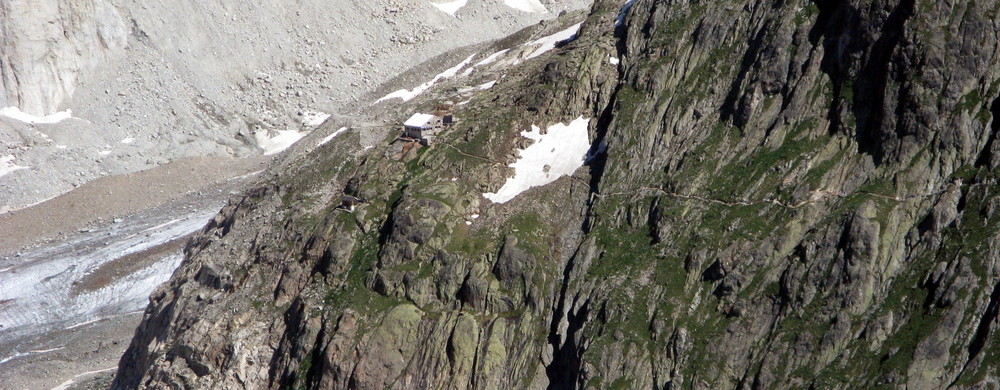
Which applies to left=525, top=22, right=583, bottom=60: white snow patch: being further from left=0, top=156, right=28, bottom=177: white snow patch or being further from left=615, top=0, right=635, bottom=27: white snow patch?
left=0, top=156, right=28, bottom=177: white snow patch

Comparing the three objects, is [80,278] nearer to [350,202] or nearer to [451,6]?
[350,202]

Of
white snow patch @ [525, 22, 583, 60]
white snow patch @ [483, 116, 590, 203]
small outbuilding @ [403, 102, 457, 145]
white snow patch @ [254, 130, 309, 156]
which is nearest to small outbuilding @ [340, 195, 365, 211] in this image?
small outbuilding @ [403, 102, 457, 145]

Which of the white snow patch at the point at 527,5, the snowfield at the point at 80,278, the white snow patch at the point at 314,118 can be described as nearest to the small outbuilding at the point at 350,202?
the snowfield at the point at 80,278

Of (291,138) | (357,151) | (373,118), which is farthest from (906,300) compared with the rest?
(291,138)

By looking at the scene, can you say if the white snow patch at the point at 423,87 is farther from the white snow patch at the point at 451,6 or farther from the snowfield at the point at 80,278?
the white snow patch at the point at 451,6

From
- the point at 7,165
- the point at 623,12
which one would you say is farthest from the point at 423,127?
the point at 7,165

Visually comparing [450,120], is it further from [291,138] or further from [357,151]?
[291,138]
